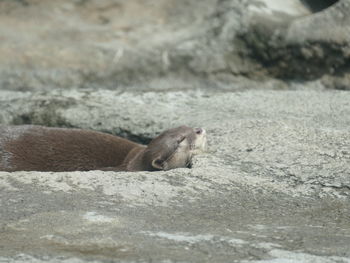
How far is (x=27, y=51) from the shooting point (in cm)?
694

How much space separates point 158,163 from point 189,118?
0.55 m

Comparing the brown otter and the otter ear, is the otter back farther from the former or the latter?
the otter ear

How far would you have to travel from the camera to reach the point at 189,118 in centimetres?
578

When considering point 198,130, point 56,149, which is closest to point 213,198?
point 198,130

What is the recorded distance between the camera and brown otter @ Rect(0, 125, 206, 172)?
16.6ft

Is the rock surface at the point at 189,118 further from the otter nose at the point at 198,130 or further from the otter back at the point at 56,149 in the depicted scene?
the otter back at the point at 56,149

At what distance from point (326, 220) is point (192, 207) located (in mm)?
598

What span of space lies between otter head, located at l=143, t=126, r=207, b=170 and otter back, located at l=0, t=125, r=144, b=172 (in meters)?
0.19

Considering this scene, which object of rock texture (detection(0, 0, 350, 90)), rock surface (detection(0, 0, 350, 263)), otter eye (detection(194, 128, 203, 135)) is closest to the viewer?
rock surface (detection(0, 0, 350, 263))

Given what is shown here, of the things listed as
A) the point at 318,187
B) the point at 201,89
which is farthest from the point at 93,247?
the point at 201,89

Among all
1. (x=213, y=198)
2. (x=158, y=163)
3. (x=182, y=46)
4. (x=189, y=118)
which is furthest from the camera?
(x=182, y=46)

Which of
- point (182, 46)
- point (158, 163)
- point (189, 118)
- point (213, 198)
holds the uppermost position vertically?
point (182, 46)

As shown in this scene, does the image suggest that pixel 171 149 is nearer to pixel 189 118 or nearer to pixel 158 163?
pixel 158 163

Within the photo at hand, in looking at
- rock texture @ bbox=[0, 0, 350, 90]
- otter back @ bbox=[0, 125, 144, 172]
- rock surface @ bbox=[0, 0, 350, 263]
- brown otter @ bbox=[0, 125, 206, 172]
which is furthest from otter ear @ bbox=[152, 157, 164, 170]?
rock texture @ bbox=[0, 0, 350, 90]
